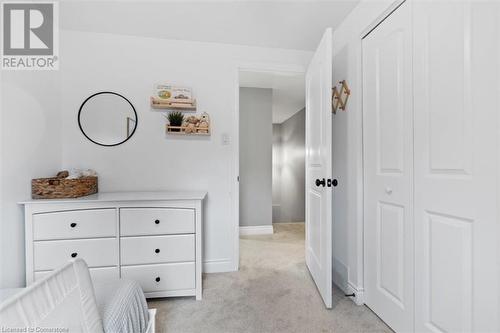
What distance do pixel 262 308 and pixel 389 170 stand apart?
1.32 m

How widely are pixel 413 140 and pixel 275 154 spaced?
4.91 m

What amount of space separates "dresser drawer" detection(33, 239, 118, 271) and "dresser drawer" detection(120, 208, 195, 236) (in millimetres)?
157

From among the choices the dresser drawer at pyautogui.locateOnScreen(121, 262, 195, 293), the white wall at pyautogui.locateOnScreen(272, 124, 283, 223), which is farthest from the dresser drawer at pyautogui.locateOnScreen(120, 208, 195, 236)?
the white wall at pyautogui.locateOnScreen(272, 124, 283, 223)

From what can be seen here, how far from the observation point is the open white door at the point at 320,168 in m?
1.65

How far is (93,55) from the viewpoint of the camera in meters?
2.11

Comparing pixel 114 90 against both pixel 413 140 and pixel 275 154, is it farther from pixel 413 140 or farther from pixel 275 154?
pixel 275 154

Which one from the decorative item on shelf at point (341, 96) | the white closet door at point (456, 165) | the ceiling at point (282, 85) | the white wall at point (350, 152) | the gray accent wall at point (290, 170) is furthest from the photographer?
the gray accent wall at point (290, 170)

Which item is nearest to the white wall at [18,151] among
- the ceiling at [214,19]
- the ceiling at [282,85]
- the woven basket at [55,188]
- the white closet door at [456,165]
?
the woven basket at [55,188]

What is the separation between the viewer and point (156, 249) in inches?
68.0

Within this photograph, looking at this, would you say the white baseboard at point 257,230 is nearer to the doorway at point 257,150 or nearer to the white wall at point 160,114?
the doorway at point 257,150

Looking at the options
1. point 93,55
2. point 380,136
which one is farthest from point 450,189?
point 93,55

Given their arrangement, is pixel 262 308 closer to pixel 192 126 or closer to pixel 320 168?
pixel 320 168

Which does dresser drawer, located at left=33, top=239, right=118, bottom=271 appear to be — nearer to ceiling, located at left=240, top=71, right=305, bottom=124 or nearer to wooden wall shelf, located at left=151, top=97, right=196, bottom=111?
wooden wall shelf, located at left=151, top=97, right=196, bottom=111

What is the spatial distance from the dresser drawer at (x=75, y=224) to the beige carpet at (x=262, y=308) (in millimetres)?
682
